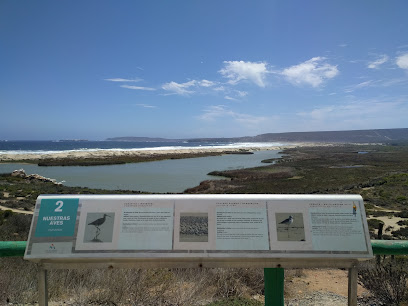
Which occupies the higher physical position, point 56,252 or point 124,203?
point 124,203

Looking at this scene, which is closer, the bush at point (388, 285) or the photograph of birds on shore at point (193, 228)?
the photograph of birds on shore at point (193, 228)

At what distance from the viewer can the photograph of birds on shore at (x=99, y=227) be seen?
2.42 meters

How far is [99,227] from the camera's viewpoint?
2.45 metres

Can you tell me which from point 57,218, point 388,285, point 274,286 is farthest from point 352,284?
point 57,218

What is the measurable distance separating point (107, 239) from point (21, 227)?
7.33 m

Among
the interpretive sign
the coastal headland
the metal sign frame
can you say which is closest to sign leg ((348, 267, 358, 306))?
the metal sign frame

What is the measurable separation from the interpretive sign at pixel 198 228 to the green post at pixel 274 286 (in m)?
0.18

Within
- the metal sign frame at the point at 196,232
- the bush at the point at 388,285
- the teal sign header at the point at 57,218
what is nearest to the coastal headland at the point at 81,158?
the teal sign header at the point at 57,218

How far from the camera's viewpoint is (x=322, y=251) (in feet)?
7.88

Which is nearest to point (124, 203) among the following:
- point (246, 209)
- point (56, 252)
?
point (56, 252)

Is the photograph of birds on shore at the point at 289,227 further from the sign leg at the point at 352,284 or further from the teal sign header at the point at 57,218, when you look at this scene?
the teal sign header at the point at 57,218

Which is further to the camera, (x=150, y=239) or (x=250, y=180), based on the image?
(x=250, y=180)

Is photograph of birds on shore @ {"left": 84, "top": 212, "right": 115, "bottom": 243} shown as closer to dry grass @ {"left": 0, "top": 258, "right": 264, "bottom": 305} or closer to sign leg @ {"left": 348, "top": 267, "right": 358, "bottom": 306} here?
dry grass @ {"left": 0, "top": 258, "right": 264, "bottom": 305}

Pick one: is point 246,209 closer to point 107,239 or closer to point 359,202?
point 359,202
